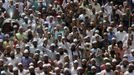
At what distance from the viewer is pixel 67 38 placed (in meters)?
17.1

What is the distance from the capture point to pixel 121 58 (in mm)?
16203

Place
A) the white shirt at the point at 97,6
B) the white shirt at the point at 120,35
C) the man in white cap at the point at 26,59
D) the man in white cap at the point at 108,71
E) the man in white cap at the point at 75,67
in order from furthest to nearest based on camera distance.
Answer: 1. the white shirt at the point at 97,6
2. the white shirt at the point at 120,35
3. the man in white cap at the point at 26,59
4. the man in white cap at the point at 75,67
5. the man in white cap at the point at 108,71

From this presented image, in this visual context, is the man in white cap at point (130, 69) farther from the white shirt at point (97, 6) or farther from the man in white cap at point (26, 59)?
the white shirt at point (97, 6)

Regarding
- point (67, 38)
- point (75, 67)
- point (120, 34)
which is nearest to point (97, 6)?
point (120, 34)

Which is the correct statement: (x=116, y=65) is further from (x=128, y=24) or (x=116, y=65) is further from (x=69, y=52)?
(x=128, y=24)

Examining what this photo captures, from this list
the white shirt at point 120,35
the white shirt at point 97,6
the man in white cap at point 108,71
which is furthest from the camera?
the white shirt at point 97,6

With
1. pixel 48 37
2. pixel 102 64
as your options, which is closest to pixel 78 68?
pixel 102 64

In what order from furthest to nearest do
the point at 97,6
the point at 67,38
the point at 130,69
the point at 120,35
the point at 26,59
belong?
1. the point at 97,6
2. the point at 120,35
3. the point at 67,38
4. the point at 26,59
5. the point at 130,69

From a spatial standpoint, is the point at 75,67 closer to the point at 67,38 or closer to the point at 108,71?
the point at 108,71

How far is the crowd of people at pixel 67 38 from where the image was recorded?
15617 millimetres

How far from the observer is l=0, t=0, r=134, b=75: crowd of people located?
15617 millimetres

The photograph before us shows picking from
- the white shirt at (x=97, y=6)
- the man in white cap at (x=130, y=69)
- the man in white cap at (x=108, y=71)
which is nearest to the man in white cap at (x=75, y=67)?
the man in white cap at (x=108, y=71)

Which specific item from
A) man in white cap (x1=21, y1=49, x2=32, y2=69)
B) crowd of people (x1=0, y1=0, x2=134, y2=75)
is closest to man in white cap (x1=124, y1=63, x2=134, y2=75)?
crowd of people (x1=0, y1=0, x2=134, y2=75)

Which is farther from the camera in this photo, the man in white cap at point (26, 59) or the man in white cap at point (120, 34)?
the man in white cap at point (120, 34)
